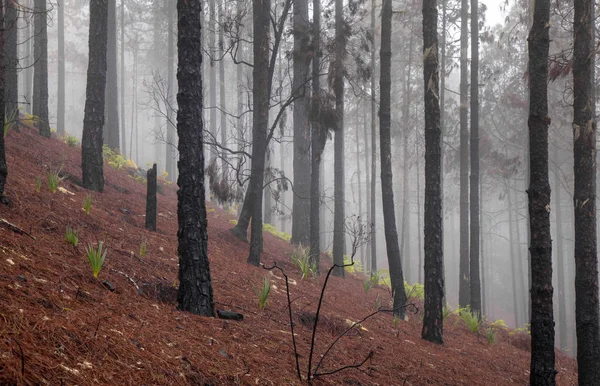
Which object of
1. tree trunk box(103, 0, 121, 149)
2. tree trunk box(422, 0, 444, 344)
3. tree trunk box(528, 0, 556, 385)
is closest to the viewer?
tree trunk box(528, 0, 556, 385)

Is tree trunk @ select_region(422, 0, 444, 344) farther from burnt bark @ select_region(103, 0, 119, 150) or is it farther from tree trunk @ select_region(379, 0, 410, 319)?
burnt bark @ select_region(103, 0, 119, 150)

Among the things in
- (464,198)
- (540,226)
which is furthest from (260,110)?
(464,198)

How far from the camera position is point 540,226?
5.43 metres

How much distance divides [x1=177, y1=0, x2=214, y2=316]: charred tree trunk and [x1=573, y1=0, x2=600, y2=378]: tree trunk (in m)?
5.18

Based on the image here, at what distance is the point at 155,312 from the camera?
182 inches

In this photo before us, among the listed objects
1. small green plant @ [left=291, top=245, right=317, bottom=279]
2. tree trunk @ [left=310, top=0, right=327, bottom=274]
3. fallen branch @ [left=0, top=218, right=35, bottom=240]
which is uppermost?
tree trunk @ [left=310, top=0, right=327, bottom=274]

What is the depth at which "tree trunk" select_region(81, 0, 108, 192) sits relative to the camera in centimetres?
981

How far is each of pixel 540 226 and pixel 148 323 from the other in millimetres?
4352

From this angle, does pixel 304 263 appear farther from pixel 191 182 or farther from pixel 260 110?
pixel 191 182

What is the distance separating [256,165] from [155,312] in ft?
19.2

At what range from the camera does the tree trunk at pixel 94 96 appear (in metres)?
9.81

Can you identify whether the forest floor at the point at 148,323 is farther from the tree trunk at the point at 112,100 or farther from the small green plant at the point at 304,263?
Result: the tree trunk at the point at 112,100

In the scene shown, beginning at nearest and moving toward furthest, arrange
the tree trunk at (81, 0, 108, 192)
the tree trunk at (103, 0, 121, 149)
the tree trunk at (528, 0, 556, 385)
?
1. the tree trunk at (528, 0, 556, 385)
2. the tree trunk at (81, 0, 108, 192)
3. the tree trunk at (103, 0, 121, 149)

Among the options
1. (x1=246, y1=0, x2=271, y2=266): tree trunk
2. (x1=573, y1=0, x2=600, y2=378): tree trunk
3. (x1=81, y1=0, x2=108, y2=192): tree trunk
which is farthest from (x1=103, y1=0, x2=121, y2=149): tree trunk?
(x1=573, y1=0, x2=600, y2=378): tree trunk
